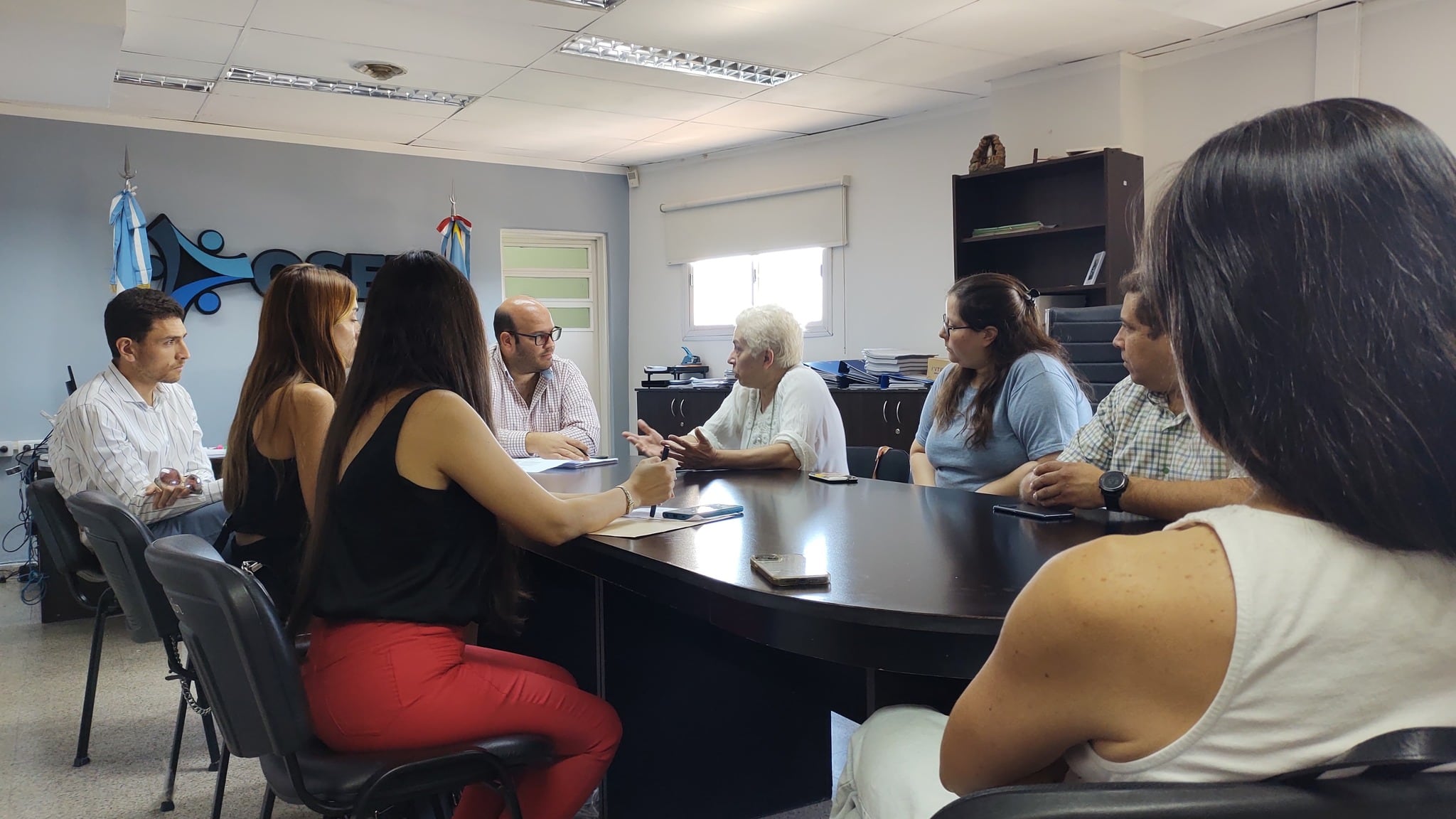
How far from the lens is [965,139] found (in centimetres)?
593

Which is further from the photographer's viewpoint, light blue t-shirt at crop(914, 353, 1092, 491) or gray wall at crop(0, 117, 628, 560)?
gray wall at crop(0, 117, 628, 560)

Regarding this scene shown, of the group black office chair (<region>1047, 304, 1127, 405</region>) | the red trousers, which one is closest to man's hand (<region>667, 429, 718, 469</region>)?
the red trousers

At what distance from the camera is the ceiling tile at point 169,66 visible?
4910 millimetres

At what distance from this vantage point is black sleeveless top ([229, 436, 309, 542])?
90.7 inches

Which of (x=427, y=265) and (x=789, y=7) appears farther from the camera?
(x=789, y=7)

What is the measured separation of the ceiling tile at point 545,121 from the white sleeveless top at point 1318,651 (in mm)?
5650

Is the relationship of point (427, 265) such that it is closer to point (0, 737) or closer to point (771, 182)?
Answer: point (0, 737)

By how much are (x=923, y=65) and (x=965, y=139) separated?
3.08 ft

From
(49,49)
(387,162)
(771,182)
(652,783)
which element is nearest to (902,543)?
(652,783)

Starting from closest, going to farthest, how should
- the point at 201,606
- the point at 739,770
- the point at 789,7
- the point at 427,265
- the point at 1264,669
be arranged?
the point at 1264,669 < the point at 201,606 < the point at 427,265 < the point at 739,770 < the point at 789,7

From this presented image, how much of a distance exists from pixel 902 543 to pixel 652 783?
3.14 ft

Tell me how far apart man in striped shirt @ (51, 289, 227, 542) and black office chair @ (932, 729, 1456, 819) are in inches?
122

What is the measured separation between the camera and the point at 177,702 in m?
3.45

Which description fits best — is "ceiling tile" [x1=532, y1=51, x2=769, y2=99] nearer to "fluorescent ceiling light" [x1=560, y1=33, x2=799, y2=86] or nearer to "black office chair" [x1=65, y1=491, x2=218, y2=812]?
"fluorescent ceiling light" [x1=560, y1=33, x2=799, y2=86]
